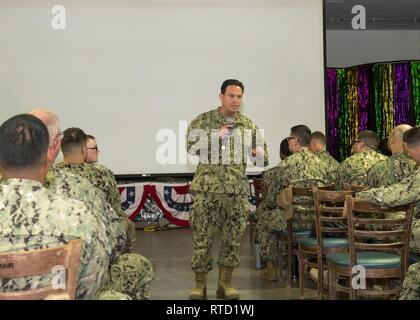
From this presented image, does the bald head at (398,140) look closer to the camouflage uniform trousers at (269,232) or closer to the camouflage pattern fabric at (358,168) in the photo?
the camouflage pattern fabric at (358,168)

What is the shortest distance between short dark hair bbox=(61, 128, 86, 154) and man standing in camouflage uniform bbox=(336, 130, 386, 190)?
2.42 m

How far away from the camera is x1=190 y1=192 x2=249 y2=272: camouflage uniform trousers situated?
4867mm

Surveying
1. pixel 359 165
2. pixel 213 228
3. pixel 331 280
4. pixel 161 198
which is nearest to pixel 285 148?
pixel 359 165

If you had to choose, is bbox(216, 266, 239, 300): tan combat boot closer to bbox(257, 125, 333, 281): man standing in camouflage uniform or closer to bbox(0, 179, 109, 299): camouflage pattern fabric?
bbox(257, 125, 333, 281): man standing in camouflage uniform

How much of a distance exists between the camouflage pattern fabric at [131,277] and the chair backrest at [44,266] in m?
1.15

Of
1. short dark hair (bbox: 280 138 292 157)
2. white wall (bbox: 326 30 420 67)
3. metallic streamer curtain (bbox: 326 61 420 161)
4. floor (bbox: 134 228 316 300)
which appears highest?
white wall (bbox: 326 30 420 67)

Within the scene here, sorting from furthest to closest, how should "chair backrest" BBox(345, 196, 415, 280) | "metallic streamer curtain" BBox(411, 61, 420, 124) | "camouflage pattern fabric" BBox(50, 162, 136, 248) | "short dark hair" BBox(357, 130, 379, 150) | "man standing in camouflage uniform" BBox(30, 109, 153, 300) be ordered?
"metallic streamer curtain" BBox(411, 61, 420, 124) < "short dark hair" BBox(357, 130, 379, 150) < "camouflage pattern fabric" BBox(50, 162, 136, 248) < "chair backrest" BBox(345, 196, 415, 280) < "man standing in camouflage uniform" BBox(30, 109, 153, 300)

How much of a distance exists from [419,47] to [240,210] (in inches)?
Result: 374

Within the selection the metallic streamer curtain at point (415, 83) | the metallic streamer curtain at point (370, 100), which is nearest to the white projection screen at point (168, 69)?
the metallic streamer curtain at point (370, 100)

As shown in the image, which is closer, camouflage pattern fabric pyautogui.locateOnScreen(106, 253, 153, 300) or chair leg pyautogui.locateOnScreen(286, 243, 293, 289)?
camouflage pattern fabric pyautogui.locateOnScreen(106, 253, 153, 300)

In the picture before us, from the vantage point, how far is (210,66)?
8688 millimetres

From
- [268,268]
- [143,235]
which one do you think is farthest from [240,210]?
[143,235]

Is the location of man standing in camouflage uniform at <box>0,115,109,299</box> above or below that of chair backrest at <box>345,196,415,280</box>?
above

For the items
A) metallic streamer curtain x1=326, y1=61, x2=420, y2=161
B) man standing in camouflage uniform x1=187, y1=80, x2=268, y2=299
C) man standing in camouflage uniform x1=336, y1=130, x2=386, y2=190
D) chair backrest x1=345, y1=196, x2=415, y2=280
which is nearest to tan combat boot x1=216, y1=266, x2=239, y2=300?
man standing in camouflage uniform x1=187, y1=80, x2=268, y2=299
